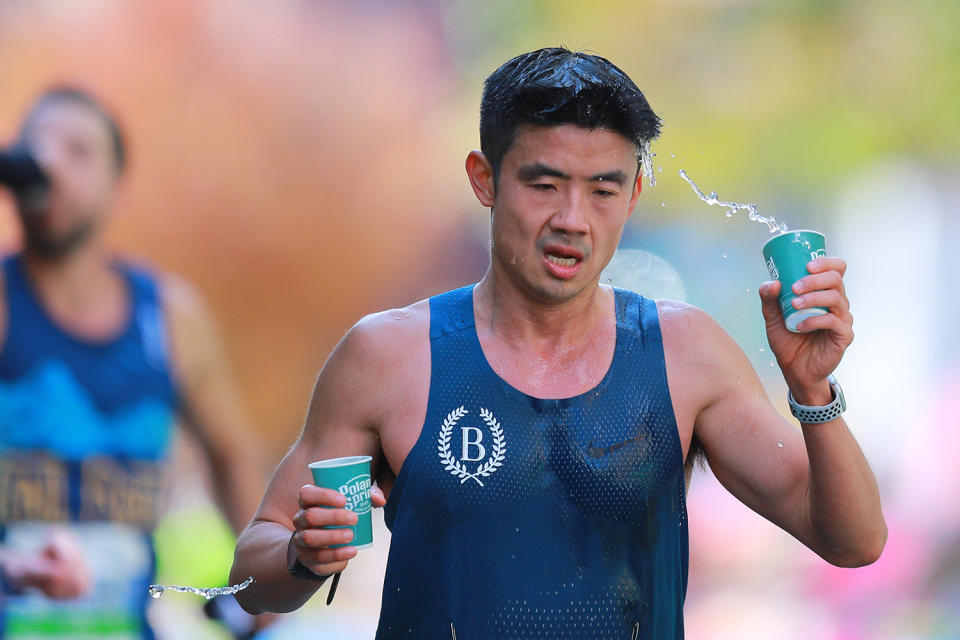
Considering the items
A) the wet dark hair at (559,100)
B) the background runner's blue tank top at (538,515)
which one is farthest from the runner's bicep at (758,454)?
the wet dark hair at (559,100)

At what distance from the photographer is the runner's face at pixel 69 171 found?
15.1 feet

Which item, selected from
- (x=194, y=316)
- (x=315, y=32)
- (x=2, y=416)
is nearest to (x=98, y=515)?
(x=2, y=416)

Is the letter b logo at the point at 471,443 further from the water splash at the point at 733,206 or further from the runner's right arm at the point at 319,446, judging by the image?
the water splash at the point at 733,206

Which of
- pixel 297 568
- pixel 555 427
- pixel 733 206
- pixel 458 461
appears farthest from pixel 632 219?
pixel 297 568

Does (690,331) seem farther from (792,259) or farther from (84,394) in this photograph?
(84,394)

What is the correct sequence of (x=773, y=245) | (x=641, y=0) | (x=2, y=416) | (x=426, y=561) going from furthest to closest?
(x=641, y=0)
(x=2, y=416)
(x=426, y=561)
(x=773, y=245)

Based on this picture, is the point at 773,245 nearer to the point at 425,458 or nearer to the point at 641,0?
the point at 425,458

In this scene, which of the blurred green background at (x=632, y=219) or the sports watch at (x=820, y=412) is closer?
the sports watch at (x=820, y=412)

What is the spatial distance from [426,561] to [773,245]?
3.19 feet

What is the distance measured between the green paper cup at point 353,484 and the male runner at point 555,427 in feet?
0.41

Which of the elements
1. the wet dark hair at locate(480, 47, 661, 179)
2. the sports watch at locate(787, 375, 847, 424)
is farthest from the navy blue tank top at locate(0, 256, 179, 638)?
the sports watch at locate(787, 375, 847, 424)

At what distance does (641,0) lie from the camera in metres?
5.51

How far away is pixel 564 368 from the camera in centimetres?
248

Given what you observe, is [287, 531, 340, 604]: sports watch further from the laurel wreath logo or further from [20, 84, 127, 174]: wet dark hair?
[20, 84, 127, 174]: wet dark hair
